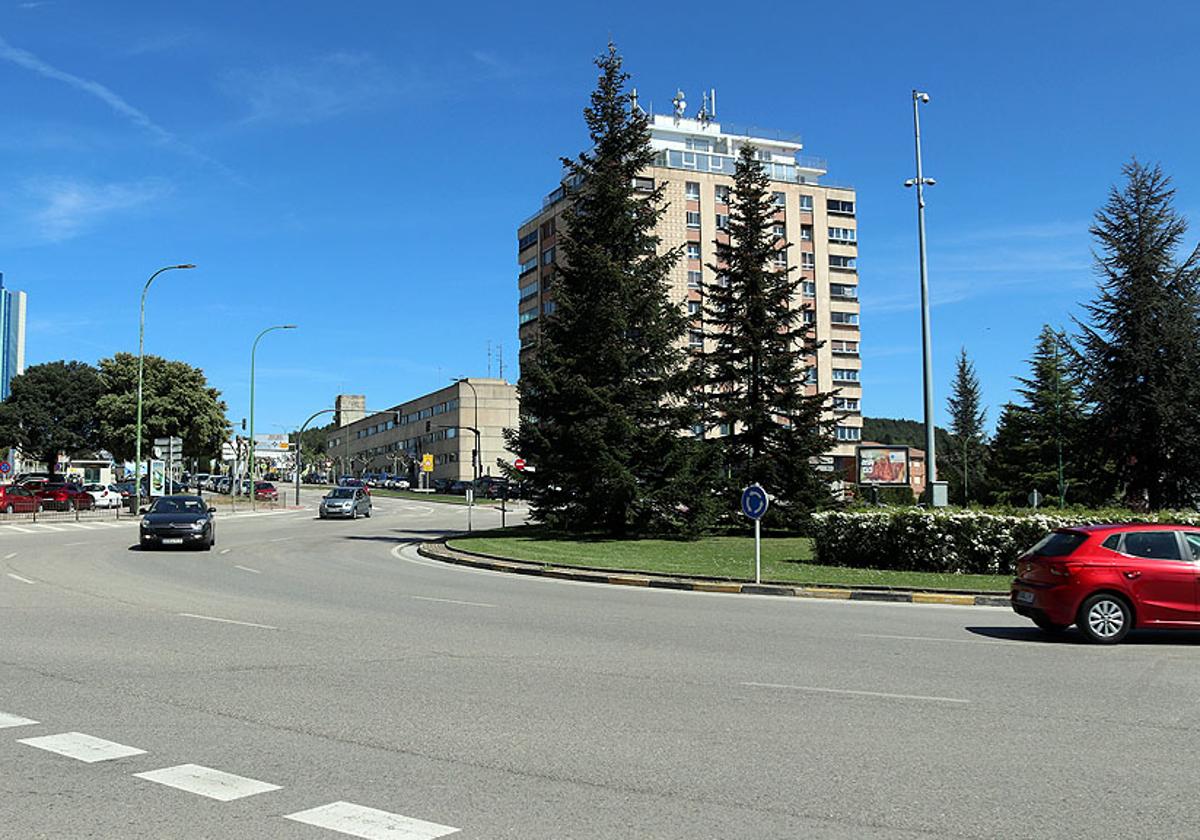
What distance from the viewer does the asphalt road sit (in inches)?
200

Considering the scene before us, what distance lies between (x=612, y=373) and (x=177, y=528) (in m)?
14.4

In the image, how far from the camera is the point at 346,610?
1476cm

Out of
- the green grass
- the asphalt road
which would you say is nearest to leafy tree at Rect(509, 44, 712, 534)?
the green grass

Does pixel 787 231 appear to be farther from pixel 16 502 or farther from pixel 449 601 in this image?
pixel 449 601

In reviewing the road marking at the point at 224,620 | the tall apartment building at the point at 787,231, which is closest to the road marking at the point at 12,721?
the road marking at the point at 224,620

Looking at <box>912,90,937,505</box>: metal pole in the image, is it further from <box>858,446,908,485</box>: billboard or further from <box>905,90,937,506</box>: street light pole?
<box>858,446,908,485</box>: billboard

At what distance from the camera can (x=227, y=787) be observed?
5527 millimetres

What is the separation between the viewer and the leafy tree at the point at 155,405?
72.9m

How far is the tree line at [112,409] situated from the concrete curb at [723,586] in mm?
55997

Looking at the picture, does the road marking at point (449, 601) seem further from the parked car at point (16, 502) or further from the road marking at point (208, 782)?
the parked car at point (16, 502)

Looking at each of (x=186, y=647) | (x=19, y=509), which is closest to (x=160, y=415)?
(x=19, y=509)

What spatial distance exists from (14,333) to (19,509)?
17511 cm

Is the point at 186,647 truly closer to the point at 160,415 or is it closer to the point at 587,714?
the point at 587,714

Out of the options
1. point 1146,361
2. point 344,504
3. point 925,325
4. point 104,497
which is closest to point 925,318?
point 925,325
